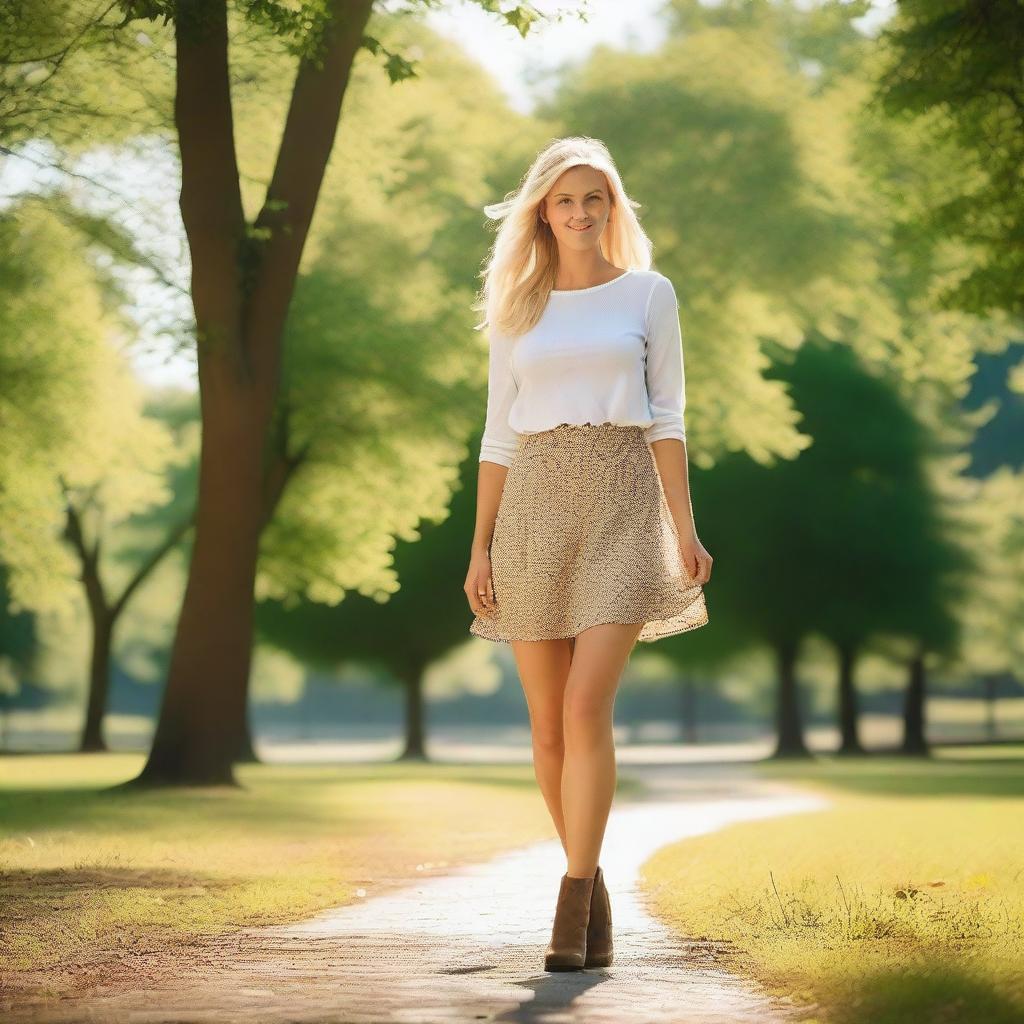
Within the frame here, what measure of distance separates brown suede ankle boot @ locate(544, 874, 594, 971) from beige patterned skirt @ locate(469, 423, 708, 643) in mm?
837

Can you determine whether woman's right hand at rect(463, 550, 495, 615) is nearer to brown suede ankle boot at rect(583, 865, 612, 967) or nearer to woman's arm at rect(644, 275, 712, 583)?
woman's arm at rect(644, 275, 712, 583)

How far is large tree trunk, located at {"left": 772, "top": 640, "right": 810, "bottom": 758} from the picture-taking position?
36.2 metres

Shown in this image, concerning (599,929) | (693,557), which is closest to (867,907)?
(599,929)

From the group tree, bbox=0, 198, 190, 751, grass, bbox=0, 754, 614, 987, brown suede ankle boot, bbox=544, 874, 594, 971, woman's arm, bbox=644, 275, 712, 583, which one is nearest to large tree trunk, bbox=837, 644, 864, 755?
tree, bbox=0, 198, 190, 751

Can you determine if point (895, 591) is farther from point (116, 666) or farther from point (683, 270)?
point (116, 666)

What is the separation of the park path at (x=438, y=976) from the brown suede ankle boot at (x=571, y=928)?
0.19ft

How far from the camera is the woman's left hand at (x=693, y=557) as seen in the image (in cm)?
588

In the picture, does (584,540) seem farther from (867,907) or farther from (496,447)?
(867,907)

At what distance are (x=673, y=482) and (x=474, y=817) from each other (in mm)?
9127

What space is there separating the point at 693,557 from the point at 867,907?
212 centimetres

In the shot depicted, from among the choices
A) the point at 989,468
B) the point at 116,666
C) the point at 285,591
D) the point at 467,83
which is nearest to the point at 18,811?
the point at 285,591

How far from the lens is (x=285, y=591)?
25.5m

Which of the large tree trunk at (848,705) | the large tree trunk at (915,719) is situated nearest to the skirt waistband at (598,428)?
the large tree trunk at (848,705)

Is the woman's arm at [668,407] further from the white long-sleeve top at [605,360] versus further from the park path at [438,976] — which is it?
the park path at [438,976]
